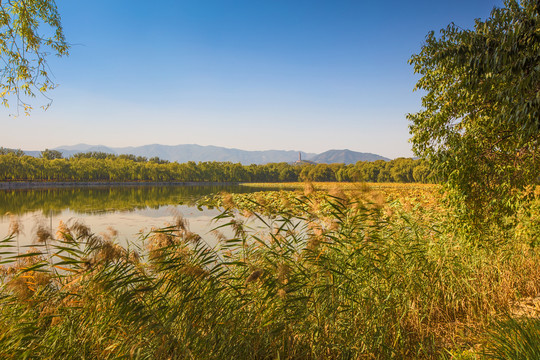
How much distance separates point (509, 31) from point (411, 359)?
5005 mm

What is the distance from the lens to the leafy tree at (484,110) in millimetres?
4305

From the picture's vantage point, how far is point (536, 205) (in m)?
6.26

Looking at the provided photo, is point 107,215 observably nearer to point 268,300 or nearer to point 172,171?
point 268,300

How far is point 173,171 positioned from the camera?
343ft

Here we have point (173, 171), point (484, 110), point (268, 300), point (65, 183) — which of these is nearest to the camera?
point (268, 300)

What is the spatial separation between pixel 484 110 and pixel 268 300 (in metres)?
6.05

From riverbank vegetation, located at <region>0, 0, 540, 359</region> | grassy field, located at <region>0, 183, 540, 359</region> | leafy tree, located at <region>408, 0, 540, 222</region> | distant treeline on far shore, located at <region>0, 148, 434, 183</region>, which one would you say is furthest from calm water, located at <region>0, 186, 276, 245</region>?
distant treeline on far shore, located at <region>0, 148, 434, 183</region>

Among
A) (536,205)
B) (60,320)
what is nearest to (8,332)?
(60,320)

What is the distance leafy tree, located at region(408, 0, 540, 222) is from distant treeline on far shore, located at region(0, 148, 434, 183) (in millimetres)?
53241

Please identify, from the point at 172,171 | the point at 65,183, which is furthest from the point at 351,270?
the point at 172,171

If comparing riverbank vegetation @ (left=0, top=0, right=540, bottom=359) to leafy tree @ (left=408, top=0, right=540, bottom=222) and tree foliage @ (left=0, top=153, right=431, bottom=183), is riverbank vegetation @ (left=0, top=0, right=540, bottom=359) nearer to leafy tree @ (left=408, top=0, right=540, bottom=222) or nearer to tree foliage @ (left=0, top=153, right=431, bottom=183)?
leafy tree @ (left=408, top=0, right=540, bottom=222)

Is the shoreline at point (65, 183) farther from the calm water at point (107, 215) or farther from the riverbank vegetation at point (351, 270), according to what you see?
the riverbank vegetation at point (351, 270)

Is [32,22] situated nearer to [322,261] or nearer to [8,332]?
[8,332]

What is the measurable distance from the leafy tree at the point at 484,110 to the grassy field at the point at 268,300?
68.5 inches
